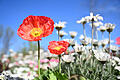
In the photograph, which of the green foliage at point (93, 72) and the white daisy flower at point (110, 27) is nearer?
the green foliage at point (93, 72)

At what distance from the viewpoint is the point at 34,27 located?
3.54ft

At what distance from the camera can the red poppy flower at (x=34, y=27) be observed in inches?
40.8

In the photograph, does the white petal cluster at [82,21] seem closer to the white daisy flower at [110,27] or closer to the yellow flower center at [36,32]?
the white daisy flower at [110,27]

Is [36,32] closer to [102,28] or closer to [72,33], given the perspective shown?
[72,33]

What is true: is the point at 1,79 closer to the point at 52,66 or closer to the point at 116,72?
the point at 52,66

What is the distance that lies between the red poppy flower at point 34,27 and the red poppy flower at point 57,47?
0.18m

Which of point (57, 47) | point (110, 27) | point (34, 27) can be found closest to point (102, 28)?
point (110, 27)

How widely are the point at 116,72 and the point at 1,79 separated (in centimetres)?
111

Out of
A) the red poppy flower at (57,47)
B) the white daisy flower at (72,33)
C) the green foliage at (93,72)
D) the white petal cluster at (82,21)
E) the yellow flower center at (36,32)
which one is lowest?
the green foliage at (93,72)

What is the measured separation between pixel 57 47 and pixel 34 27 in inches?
9.2

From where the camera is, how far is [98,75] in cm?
148

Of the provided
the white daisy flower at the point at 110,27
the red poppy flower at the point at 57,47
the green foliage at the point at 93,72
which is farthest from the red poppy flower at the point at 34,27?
the white daisy flower at the point at 110,27

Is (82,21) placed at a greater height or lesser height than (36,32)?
greater

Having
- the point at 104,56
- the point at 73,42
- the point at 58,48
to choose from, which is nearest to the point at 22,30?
the point at 58,48
